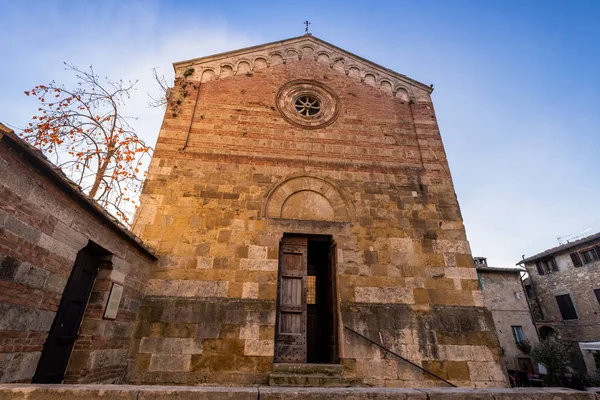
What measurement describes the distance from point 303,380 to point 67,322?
385 centimetres

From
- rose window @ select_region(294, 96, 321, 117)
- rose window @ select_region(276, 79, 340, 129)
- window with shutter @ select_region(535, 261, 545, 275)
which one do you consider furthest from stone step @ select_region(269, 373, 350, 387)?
window with shutter @ select_region(535, 261, 545, 275)

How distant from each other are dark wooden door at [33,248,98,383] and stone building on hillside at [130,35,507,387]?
4.56 ft

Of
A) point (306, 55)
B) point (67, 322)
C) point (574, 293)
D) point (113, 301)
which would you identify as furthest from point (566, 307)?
point (67, 322)

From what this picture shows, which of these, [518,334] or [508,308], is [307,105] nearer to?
[508,308]

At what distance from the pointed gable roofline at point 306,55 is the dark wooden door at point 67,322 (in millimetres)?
6248

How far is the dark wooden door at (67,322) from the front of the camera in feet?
13.1

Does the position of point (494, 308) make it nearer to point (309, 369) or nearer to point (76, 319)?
point (309, 369)

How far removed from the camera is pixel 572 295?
20.6 metres

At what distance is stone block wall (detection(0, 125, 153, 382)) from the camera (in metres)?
3.20

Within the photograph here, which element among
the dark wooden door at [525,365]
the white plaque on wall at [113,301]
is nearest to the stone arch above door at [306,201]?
the white plaque on wall at [113,301]

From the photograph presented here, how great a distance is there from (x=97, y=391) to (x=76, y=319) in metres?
2.59

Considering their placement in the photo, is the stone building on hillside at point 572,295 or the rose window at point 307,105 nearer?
the rose window at point 307,105

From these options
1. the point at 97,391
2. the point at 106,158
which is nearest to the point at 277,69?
the point at 106,158

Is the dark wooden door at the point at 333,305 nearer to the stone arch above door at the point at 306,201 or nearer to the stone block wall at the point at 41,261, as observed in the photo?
the stone arch above door at the point at 306,201
